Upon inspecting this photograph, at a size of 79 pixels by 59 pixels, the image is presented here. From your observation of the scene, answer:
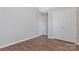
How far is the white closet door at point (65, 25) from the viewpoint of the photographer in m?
1.60

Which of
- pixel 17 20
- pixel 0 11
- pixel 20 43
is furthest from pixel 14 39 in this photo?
pixel 0 11

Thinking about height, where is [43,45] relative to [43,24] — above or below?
below

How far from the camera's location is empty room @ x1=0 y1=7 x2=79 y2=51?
157cm

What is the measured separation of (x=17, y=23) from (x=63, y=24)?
73cm

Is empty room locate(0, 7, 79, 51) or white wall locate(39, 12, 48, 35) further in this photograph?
white wall locate(39, 12, 48, 35)

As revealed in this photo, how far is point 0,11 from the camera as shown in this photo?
1542 mm

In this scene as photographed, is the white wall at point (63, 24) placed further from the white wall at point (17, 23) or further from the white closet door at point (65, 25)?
the white wall at point (17, 23)

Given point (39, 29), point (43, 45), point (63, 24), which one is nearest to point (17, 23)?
point (39, 29)

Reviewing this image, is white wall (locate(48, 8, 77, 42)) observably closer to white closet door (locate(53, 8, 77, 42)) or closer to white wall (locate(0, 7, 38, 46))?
white closet door (locate(53, 8, 77, 42))

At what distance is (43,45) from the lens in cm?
166

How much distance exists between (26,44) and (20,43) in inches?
3.8

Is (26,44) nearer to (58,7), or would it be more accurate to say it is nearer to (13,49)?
(13,49)

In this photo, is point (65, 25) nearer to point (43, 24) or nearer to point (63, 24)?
point (63, 24)

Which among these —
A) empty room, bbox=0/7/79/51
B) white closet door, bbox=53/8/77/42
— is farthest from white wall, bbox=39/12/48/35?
white closet door, bbox=53/8/77/42
